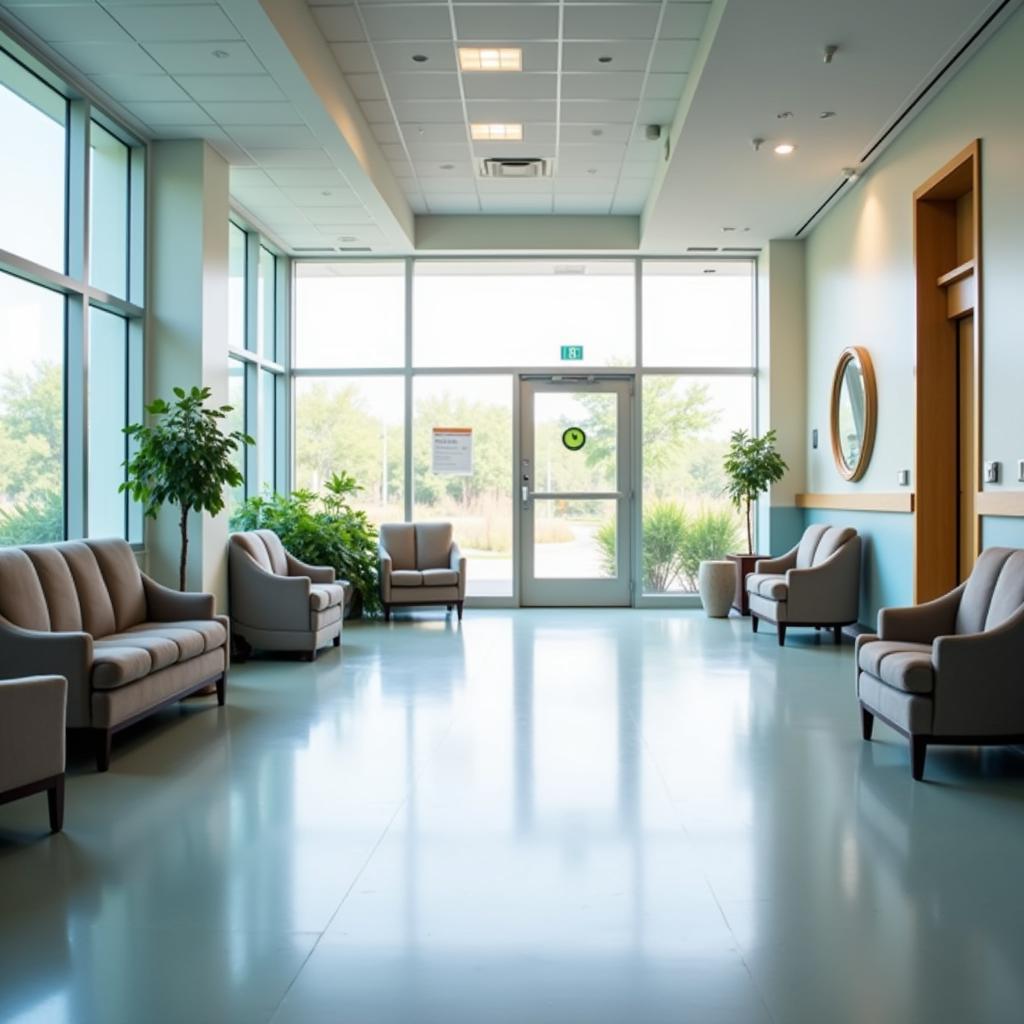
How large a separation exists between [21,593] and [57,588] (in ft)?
1.19

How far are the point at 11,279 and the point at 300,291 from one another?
5588 millimetres

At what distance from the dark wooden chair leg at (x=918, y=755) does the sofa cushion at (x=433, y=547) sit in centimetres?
650

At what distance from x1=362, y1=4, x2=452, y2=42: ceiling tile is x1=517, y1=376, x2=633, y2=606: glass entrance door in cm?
504

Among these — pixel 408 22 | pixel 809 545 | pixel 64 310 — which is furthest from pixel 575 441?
pixel 64 310

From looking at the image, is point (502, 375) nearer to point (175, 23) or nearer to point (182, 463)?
point (182, 463)

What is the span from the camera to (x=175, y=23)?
537 cm

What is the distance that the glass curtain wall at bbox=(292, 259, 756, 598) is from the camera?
11.0 meters

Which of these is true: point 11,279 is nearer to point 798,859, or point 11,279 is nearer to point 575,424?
point 798,859

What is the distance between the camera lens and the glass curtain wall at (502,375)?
11.0m

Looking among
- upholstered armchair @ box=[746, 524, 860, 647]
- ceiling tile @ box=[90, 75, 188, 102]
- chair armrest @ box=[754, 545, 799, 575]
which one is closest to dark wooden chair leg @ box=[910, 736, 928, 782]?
upholstered armchair @ box=[746, 524, 860, 647]

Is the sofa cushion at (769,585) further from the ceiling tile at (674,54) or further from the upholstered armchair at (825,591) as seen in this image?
the ceiling tile at (674,54)

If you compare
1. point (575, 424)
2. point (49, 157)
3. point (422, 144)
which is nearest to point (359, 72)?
point (422, 144)

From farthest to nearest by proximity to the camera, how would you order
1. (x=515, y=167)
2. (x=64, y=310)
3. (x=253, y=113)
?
(x=515, y=167) < (x=253, y=113) < (x=64, y=310)

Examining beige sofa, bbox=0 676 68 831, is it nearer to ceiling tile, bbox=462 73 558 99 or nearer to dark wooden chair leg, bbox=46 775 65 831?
dark wooden chair leg, bbox=46 775 65 831
